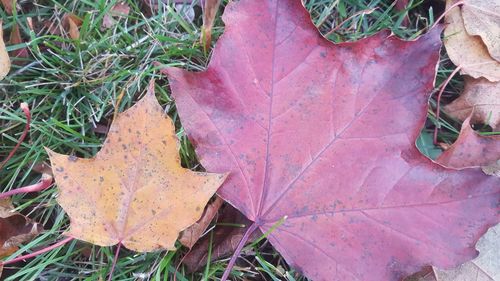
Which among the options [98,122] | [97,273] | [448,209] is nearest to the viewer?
[448,209]

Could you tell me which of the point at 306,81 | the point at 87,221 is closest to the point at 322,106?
the point at 306,81

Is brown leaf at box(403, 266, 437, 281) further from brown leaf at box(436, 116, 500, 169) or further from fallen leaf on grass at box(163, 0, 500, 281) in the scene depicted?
brown leaf at box(436, 116, 500, 169)

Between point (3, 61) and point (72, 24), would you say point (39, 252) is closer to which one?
point (3, 61)

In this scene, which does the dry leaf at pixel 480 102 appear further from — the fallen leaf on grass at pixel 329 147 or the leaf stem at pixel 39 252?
the leaf stem at pixel 39 252

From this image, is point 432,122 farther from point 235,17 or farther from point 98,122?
point 98,122

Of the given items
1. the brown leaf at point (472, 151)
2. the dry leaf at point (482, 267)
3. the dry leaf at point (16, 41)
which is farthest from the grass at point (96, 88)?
the dry leaf at point (482, 267)

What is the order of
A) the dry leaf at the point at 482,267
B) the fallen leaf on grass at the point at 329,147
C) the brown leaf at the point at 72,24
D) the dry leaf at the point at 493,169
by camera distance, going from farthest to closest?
the brown leaf at the point at 72,24
the dry leaf at the point at 493,169
the dry leaf at the point at 482,267
the fallen leaf on grass at the point at 329,147

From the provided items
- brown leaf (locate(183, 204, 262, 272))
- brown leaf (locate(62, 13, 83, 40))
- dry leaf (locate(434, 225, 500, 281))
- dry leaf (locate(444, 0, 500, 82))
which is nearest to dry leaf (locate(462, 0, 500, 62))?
dry leaf (locate(444, 0, 500, 82))
